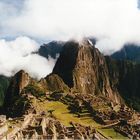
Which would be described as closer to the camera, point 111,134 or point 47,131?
point 47,131

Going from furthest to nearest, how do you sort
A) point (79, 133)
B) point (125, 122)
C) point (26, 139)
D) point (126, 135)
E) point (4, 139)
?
1. point (125, 122)
2. point (126, 135)
3. point (79, 133)
4. point (26, 139)
5. point (4, 139)

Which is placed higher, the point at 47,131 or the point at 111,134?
the point at 47,131

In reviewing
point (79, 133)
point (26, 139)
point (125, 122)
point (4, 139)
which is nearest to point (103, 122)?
point (125, 122)

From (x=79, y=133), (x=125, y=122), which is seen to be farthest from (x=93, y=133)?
(x=125, y=122)

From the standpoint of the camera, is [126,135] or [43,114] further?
[43,114]

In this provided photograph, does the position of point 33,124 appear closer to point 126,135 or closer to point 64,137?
point 64,137

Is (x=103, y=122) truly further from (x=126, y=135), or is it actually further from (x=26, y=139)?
(x=26, y=139)

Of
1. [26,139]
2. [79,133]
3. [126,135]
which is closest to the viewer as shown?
[26,139]

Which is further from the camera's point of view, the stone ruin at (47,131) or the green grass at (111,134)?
the green grass at (111,134)

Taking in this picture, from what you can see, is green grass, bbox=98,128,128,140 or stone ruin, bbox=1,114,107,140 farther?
green grass, bbox=98,128,128,140
